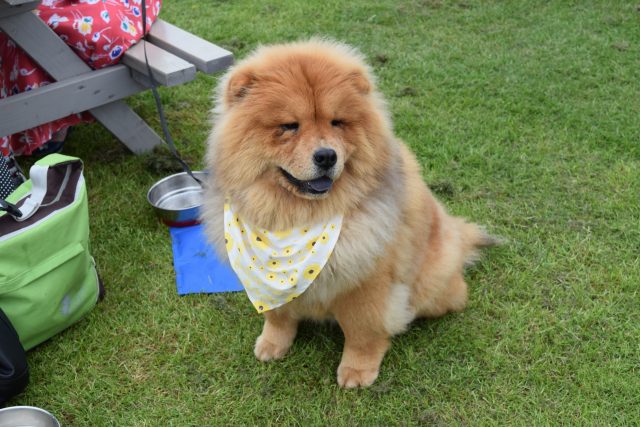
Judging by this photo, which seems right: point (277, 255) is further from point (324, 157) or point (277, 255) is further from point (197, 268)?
point (197, 268)

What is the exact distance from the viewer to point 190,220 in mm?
3227

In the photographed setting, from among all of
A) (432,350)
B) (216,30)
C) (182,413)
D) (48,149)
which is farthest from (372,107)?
(216,30)

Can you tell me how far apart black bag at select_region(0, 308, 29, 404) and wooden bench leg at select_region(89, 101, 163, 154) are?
63.9 inches

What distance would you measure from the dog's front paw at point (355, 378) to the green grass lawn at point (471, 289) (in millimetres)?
42

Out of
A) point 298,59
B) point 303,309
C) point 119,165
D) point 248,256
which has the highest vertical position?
point 298,59

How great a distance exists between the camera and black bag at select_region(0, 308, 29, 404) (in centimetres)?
217

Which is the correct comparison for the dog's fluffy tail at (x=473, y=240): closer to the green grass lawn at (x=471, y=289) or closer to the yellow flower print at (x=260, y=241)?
the green grass lawn at (x=471, y=289)

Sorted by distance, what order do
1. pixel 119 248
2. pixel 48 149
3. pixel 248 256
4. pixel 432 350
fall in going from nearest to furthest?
1. pixel 248 256
2. pixel 432 350
3. pixel 119 248
4. pixel 48 149

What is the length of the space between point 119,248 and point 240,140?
5.08 ft

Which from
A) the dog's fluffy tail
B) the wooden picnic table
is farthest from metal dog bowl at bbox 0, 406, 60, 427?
the dog's fluffy tail

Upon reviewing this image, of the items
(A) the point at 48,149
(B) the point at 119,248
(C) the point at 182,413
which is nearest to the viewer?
(C) the point at 182,413

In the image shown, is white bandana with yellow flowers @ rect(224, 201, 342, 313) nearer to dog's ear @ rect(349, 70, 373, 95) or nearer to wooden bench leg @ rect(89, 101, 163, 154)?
dog's ear @ rect(349, 70, 373, 95)

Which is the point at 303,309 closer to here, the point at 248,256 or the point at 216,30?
the point at 248,256

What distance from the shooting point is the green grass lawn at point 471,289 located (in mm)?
2293
